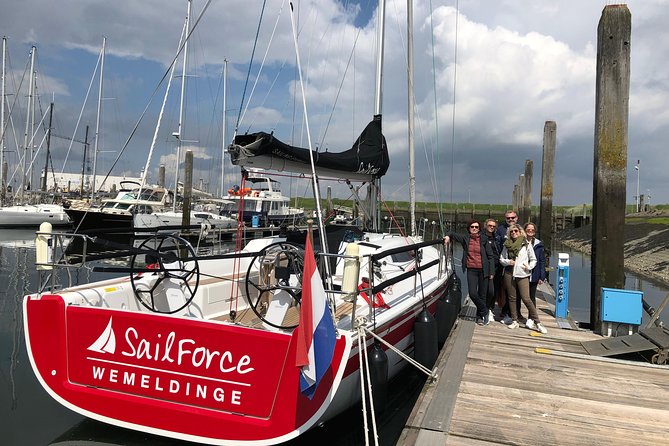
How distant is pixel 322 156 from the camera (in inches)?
302

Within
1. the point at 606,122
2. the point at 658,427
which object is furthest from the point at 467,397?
the point at 606,122

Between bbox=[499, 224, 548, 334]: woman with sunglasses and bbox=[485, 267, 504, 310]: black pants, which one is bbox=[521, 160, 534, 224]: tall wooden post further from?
bbox=[499, 224, 548, 334]: woman with sunglasses

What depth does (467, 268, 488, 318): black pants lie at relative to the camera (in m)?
7.12

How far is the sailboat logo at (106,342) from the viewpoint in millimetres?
4266

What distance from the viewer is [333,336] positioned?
3.71 meters

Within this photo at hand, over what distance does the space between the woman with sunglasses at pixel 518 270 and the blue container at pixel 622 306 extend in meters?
0.90

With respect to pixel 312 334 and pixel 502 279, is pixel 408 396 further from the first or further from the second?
pixel 312 334

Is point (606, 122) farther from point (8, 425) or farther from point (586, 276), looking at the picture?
point (586, 276)

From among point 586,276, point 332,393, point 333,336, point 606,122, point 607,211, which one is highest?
point 606,122

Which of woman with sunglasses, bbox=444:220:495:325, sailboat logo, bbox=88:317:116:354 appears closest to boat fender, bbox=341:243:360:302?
sailboat logo, bbox=88:317:116:354

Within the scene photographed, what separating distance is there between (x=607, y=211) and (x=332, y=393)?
4.92m

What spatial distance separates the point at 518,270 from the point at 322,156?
11.4ft

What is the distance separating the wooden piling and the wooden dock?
69.4 ft

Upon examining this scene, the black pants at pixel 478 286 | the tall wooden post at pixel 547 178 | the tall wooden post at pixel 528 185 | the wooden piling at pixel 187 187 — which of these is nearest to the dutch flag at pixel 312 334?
the black pants at pixel 478 286
